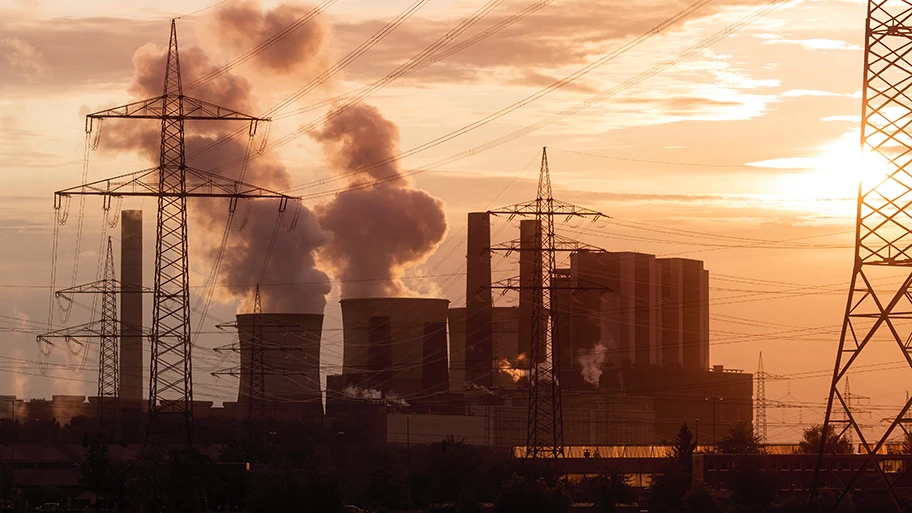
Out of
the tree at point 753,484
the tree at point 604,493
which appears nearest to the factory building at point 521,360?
A: the tree at point 753,484

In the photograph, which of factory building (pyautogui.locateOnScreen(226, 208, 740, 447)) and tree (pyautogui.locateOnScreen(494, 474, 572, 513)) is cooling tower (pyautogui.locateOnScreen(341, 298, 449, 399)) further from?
tree (pyautogui.locateOnScreen(494, 474, 572, 513))

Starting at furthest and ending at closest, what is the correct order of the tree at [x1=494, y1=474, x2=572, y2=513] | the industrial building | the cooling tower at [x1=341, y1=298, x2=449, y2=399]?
1. the industrial building
2. the cooling tower at [x1=341, y1=298, x2=449, y2=399]
3. the tree at [x1=494, y1=474, x2=572, y2=513]

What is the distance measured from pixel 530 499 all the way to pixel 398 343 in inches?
1752

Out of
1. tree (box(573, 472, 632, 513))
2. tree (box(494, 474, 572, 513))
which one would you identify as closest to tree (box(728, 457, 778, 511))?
tree (box(573, 472, 632, 513))

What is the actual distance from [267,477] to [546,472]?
1122cm

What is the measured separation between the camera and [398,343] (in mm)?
80250

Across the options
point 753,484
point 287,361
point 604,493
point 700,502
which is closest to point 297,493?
point 604,493

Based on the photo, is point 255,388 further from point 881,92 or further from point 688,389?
point 881,92

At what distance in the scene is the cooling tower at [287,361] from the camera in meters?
72.1

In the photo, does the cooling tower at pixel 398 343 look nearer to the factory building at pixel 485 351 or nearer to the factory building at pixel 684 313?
the factory building at pixel 485 351

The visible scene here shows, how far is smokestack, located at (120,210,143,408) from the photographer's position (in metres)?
95.6

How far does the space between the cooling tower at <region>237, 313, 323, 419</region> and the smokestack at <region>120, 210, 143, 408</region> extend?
612 inches

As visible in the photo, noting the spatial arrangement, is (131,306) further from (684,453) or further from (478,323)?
(684,453)

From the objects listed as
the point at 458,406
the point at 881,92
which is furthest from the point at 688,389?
the point at 881,92
